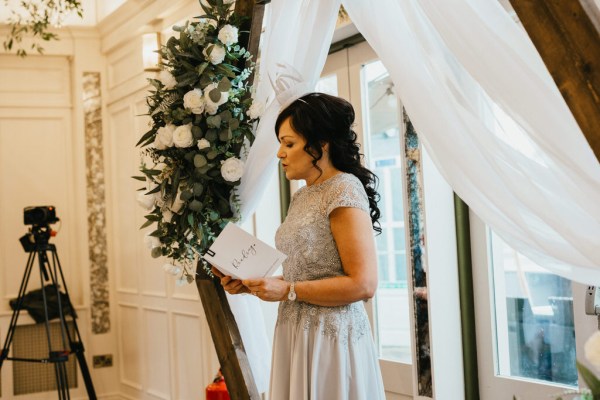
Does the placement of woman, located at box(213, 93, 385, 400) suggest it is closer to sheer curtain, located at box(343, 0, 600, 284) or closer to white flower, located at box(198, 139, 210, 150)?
sheer curtain, located at box(343, 0, 600, 284)

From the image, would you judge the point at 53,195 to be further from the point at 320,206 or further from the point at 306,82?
the point at 320,206

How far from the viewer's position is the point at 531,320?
2730mm

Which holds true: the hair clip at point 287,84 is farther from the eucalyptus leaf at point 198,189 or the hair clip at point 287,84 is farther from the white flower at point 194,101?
the eucalyptus leaf at point 198,189

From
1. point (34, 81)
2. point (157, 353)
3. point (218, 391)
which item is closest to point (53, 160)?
point (34, 81)

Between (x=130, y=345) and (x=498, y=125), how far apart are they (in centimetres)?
406

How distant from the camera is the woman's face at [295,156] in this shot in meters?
2.19

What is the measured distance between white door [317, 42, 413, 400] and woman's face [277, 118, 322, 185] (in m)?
1.08

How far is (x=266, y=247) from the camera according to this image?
225 cm

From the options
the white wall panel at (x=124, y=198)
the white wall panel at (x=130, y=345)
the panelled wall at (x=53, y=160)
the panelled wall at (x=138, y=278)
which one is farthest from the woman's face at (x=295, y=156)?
the panelled wall at (x=53, y=160)

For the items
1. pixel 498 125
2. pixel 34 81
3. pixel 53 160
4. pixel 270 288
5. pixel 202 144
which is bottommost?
pixel 270 288

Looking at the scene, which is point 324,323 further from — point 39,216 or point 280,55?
point 39,216

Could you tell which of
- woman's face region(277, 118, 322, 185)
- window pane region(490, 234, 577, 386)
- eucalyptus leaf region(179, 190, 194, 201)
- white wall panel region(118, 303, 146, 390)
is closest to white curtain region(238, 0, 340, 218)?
eucalyptus leaf region(179, 190, 194, 201)

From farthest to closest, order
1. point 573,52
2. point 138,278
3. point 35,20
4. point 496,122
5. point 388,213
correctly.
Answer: point 35,20 < point 138,278 < point 388,213 < point 496,122 < point 573,52

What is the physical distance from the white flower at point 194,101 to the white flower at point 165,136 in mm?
110
